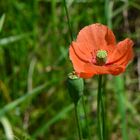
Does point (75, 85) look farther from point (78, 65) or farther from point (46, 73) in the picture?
point (46, 73)

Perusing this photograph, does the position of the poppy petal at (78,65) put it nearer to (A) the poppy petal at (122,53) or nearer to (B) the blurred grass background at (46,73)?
(A) the poppy petal at (122,53)

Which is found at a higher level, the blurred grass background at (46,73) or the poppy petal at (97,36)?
the poppy petal at (97,36)

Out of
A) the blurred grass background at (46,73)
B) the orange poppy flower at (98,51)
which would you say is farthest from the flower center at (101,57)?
the blurred grass background at (46,73)

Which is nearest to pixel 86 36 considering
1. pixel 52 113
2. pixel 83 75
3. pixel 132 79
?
pixel 83 75

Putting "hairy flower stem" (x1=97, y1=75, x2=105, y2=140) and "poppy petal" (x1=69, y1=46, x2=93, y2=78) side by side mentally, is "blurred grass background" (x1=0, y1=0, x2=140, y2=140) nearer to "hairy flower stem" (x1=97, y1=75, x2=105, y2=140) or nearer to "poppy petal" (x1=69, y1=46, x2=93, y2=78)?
"hairy flower stem" (x1=97, y1=75, x2=105, y2=140)

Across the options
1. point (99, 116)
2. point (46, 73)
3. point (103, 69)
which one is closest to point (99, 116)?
point (99, 116)

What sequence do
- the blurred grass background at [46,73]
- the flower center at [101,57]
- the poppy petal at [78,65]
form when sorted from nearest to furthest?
the poppy petal at [78,65]
the flower center at [101,57]
the blurred grass background at [46,73]

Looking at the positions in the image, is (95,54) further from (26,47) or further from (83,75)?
(26,47)

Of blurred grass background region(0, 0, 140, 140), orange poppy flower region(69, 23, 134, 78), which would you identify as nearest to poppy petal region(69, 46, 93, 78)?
orange poppy flower region(69, 23, 134, 78)
